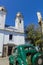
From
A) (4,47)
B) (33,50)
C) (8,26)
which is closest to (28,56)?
(33,50)

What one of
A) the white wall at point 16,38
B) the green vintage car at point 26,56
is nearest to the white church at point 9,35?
the white wall at point 16,38

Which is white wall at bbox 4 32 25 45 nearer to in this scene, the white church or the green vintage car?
the white church

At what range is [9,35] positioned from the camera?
37.2 m

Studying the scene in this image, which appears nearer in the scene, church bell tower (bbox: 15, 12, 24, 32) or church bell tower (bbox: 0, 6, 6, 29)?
church bell tower (bbox: 0, 6, 6, 29)

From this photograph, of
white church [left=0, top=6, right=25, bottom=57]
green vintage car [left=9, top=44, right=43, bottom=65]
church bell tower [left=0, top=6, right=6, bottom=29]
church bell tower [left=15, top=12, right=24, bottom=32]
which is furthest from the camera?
church bell tower [left=15, top=12, right=24, bottom=32]

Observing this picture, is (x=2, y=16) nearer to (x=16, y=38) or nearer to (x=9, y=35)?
(x=9, y=35)

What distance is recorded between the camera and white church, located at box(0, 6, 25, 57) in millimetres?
35781

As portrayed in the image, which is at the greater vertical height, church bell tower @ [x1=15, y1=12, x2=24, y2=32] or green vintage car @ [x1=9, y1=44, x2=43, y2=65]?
church bell tower @ [x1=15, y1=12, x2=24, y2=32]

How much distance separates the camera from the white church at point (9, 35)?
117 feet

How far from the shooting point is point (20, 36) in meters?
38.3

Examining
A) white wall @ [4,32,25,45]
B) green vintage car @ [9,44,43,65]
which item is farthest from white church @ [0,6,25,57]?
green vintage car @ [9,44,43,65]

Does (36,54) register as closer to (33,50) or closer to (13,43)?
(33,50)

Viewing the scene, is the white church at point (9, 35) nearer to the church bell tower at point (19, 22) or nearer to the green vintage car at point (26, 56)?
the church bell tower at point (19, 22)

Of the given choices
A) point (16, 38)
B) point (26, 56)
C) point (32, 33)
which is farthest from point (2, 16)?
point (26, 56)
